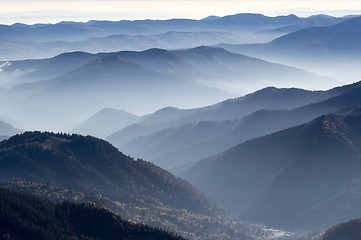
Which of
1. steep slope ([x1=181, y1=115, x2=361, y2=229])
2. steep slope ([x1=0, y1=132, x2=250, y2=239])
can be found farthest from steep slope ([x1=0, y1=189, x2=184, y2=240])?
steep slope ([x1=181, y1=115, x2=361, y2=229])

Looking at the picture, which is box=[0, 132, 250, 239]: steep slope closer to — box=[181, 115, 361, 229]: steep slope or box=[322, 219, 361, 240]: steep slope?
box=[181, 115, 361, 229]: steep slope

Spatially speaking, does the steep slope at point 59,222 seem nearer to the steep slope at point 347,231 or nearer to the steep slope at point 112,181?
the steep slope at point 347,231

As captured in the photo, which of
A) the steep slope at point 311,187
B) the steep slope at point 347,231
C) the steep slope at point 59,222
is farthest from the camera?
the steep slope at point 311,187

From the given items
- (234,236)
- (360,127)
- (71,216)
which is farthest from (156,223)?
(360,127)

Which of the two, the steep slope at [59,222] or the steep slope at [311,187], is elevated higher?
the steep slope at [59,222]

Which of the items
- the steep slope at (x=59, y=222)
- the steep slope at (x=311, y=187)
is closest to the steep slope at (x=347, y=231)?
the steep slope at (x=311, y=187)

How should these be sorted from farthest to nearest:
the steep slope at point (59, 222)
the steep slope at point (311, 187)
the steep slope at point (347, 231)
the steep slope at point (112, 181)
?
the steep slope at point (311, 187), the steep slope at point (112, 181), the steep slope at point (347, 231), the steep slope at point (59, 222)

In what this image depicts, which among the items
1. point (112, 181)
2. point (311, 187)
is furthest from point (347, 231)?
point (311, 187)
